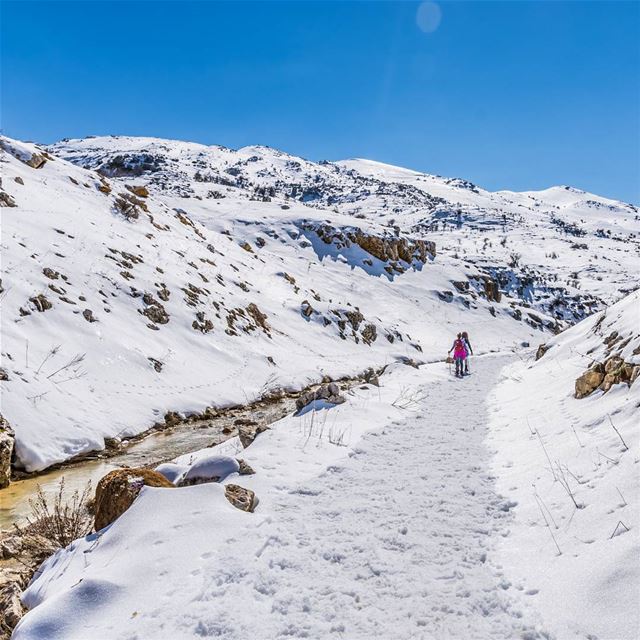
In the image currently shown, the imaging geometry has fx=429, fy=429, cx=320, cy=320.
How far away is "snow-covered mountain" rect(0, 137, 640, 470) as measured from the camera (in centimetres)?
1225

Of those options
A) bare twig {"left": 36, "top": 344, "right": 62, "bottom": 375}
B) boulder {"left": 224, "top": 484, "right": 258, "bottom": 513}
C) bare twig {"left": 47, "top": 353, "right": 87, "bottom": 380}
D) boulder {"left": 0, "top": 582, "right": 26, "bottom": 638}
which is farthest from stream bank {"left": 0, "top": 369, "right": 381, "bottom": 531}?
boulder {"left": 224, "top": 484, "right": 258, "bottom": 513}

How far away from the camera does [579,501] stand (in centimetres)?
510

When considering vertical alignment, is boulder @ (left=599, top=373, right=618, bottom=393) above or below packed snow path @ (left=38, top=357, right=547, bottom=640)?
above

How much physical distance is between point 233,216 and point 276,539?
50592mm

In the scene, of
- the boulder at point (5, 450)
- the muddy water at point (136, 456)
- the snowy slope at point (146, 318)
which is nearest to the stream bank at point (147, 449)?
the muddy water at point (136, 456)

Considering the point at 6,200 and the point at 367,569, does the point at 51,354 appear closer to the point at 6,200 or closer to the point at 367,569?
the point at 367,569

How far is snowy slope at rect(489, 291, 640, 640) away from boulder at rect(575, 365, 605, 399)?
0.27 m

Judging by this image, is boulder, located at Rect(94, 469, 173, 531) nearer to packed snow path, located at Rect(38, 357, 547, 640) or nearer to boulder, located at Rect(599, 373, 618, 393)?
packed snow path, located at Rect(38, 357, 547, 640)

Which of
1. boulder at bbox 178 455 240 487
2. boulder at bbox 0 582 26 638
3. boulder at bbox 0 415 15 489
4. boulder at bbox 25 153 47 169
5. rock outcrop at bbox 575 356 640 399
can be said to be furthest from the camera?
boulder at bbox 25 153 47 169

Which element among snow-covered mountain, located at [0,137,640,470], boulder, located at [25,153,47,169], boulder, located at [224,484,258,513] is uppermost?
boulder, located at [25,153,47,169]

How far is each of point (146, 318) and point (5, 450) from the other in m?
9.64

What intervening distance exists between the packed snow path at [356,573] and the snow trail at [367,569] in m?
0.01

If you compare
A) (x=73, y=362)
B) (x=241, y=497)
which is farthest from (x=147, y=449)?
(x=241, y=497)

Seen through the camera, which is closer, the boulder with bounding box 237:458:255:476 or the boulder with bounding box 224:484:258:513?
the boulder with bounding box 224:484:258:513
